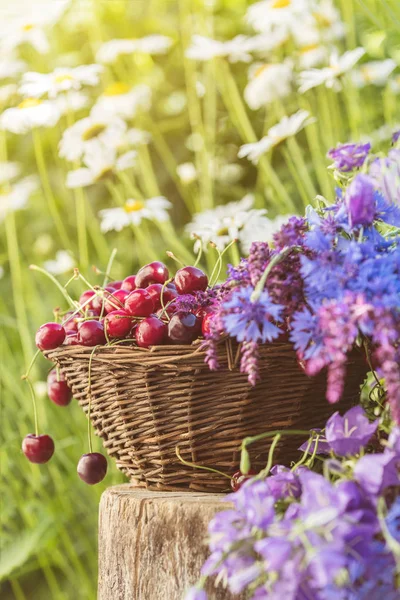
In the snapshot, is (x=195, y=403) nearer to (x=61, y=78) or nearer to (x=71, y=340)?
(x=71, y=340)

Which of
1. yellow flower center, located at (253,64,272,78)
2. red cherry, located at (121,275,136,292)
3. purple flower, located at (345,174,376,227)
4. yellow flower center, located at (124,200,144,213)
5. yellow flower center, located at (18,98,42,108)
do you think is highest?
yellow flower center, located at (18,98,42,108)

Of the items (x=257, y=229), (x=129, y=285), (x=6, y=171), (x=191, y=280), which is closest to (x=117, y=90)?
(x=6, y=171)

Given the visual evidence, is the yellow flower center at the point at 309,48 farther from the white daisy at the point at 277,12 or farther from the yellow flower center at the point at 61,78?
the yellow flower center at the point at 61,78

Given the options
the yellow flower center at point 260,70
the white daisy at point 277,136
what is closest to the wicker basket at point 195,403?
the white daisy at point 277,136

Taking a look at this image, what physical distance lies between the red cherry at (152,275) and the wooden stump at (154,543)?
9.5 inches

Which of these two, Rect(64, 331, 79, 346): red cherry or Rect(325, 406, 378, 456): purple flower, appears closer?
Rect(325, 406, 378, 456): purple flower

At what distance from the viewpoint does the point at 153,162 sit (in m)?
2.20

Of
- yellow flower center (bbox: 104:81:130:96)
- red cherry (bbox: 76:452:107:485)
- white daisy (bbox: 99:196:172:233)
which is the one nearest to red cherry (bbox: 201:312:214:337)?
red cherry (bbox: 76:452:107:485)

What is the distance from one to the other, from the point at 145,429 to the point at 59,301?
1113 millimetres

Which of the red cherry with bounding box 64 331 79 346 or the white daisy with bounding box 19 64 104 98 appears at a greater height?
the white daisy with bounding box 19 64 104 98

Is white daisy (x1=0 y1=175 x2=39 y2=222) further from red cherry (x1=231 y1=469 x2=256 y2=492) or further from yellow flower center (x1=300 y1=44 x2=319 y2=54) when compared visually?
red cherry (x1=231 y1=469 x2=256 y2=492)

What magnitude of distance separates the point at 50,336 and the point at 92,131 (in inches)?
27.7

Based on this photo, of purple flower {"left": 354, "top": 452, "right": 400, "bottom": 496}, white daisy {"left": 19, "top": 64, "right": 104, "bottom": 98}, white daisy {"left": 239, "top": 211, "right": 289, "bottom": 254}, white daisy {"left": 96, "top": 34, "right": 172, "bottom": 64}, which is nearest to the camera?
purple flower {"left": 354, "top": 452, "right": 400, "bottom": 496}

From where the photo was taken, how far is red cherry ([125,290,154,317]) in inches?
32.4
